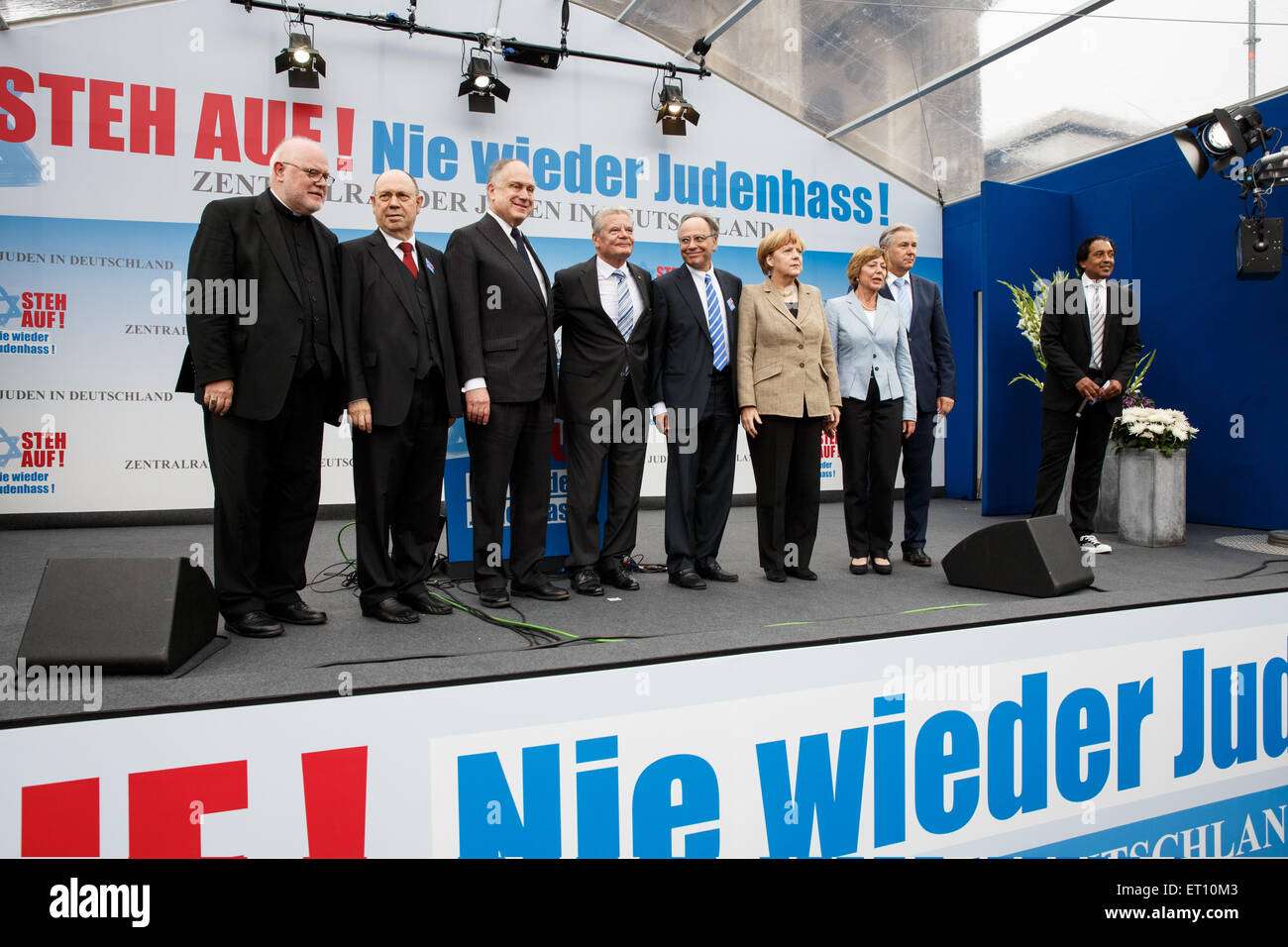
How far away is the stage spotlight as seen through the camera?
14.4 feet

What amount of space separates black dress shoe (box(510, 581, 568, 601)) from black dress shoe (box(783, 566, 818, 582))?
104 cm

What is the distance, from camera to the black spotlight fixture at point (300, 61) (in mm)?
5418

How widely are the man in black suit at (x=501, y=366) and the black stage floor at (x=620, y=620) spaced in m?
0.33

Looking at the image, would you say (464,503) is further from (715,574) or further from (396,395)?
(715,574)

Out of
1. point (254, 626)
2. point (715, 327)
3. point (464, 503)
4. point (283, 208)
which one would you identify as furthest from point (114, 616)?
point (715, 327)

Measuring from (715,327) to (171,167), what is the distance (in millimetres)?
4432

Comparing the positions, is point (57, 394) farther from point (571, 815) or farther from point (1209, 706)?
point (1209, 706)

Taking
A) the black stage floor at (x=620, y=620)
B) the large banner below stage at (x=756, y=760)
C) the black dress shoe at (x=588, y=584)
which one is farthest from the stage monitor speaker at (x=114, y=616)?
the black dress shoe at (x=588, y=584)

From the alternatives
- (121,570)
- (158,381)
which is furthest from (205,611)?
(158,381)

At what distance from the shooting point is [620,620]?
8.86 ft

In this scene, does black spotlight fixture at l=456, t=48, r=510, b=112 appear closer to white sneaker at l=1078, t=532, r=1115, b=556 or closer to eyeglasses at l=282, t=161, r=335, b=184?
eyeglasses at l=282, t=161, r=335, b=184

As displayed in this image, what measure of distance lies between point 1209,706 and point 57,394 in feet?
21.5

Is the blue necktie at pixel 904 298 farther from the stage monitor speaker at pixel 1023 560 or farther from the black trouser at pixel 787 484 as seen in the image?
the stage monitor speaker at pixel 1023 560

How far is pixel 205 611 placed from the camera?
2.22 meters
